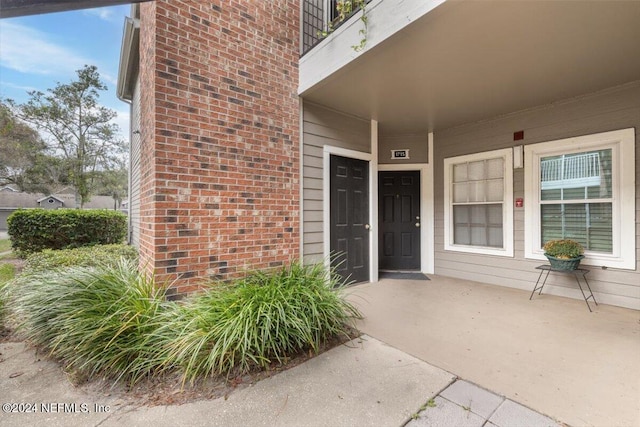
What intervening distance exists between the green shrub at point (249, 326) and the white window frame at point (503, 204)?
3.09 meters

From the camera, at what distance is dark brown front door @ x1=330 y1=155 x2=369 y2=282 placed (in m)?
4.02

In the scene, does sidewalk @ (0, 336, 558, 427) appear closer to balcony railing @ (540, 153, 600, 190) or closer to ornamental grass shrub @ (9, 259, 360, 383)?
ornamental grass shrub @ (9, 259, 360, 383)

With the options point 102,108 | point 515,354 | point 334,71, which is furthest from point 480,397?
point 102,108

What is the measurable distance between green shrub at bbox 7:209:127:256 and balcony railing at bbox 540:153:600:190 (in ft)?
28.9

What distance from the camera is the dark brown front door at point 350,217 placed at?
13.2 ft

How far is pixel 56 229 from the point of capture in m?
5.96

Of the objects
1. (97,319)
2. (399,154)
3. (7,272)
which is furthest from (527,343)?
(7,272)

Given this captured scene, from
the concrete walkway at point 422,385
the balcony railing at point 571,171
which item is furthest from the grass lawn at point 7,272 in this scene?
the balcony railing at point 571,171

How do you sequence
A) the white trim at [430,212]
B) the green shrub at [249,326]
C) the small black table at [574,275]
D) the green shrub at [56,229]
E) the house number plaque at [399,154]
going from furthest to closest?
the green shrub at [56,229], the house number plaque at [399,154], the white trim at [430,212], the small black table at [574,275], the green shrub at [249,326]

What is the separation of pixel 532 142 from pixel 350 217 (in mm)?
2797

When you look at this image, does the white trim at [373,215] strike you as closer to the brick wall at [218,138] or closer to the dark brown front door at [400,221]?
the dark brown front door at [400,221]

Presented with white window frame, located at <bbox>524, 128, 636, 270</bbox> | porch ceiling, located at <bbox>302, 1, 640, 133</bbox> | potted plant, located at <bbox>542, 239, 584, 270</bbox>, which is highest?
porch ceiling, located at <bbox>302, 1, 640, 133</bbox>

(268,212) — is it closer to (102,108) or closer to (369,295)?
(369,295)

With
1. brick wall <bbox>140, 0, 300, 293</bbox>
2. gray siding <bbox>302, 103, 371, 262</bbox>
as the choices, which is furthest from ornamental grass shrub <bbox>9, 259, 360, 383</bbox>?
gray siding <bbox>302, 103, 371, 262</bbox>
